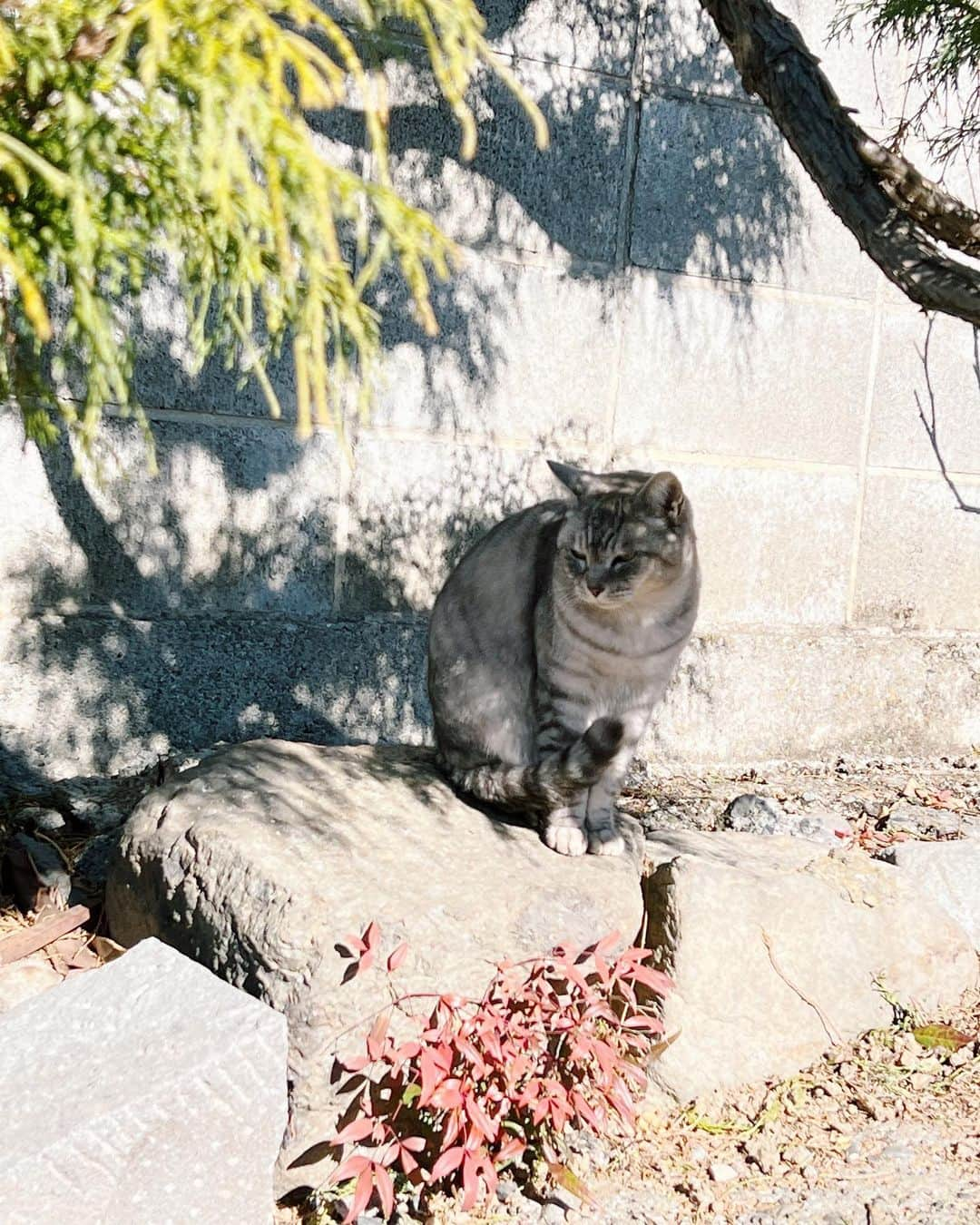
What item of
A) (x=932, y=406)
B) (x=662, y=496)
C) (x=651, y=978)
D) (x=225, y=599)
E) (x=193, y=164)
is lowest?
(x=651, y=978)

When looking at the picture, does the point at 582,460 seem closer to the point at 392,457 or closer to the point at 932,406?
the point at 392,457

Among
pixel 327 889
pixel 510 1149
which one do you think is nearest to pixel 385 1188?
pixel 510 1149

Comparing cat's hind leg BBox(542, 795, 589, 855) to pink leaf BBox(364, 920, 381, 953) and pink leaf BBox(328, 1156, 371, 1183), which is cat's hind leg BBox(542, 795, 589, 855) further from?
pink leaf BBox(328, 1156, 371, 1183)

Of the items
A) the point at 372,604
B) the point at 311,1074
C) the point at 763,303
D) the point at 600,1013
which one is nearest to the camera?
the point at 311,1074

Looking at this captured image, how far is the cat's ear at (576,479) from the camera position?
3.50 meters

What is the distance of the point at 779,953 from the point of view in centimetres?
323

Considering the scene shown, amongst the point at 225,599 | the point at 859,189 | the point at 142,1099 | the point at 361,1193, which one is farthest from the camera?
the point at 225,599

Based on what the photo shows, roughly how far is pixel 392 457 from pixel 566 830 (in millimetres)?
1798

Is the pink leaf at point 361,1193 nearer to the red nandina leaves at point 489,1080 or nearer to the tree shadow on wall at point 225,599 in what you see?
the red nandina leaves at point 489,1080

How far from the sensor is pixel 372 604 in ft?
15.2

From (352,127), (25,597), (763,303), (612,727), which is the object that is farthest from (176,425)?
(763,303)

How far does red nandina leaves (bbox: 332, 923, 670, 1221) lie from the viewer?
8.25 ft

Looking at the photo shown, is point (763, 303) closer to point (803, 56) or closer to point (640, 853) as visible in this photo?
point (803, 56)

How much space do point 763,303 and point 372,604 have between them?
203 cm
